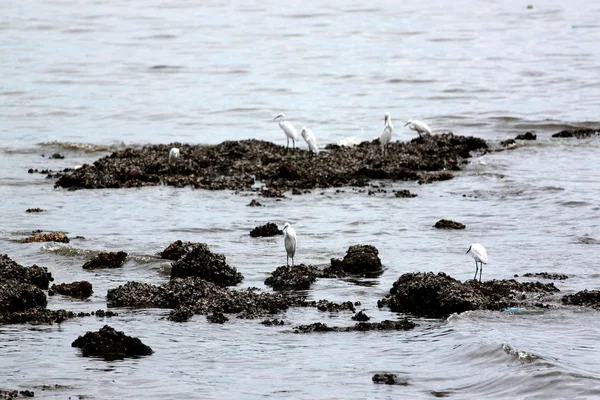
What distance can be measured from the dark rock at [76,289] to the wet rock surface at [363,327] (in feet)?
9.39

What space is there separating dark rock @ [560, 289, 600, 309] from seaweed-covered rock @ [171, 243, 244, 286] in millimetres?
4076

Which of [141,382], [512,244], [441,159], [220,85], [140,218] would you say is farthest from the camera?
[220,85]

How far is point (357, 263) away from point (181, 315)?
3.02 m

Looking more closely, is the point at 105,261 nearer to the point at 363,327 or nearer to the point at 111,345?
the point at 111,345

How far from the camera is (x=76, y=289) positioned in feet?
40.7

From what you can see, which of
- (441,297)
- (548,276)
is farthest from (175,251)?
(548,276)

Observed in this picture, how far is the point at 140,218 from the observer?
1741 cm

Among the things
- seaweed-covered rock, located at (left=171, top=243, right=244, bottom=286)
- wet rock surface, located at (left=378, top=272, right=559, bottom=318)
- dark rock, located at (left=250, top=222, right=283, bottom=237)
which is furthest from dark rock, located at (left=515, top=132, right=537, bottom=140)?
seaweed-covered rock, located at (left=171, top=243, right=244, bottom=286)

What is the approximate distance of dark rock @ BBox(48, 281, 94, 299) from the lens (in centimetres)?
1238

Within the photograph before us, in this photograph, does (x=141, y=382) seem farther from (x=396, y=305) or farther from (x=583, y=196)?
(x=583, y=196)

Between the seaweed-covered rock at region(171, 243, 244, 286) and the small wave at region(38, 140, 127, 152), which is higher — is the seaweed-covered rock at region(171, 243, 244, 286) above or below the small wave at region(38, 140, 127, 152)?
below

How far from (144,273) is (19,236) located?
3070 millimetres

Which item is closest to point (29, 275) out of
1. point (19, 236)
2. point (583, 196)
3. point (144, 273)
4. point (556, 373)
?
point (144, 273)

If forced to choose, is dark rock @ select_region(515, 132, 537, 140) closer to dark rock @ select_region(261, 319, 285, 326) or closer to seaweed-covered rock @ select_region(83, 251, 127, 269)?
seaweed-covered rock @ select_region(83, 251, 127, 269)
